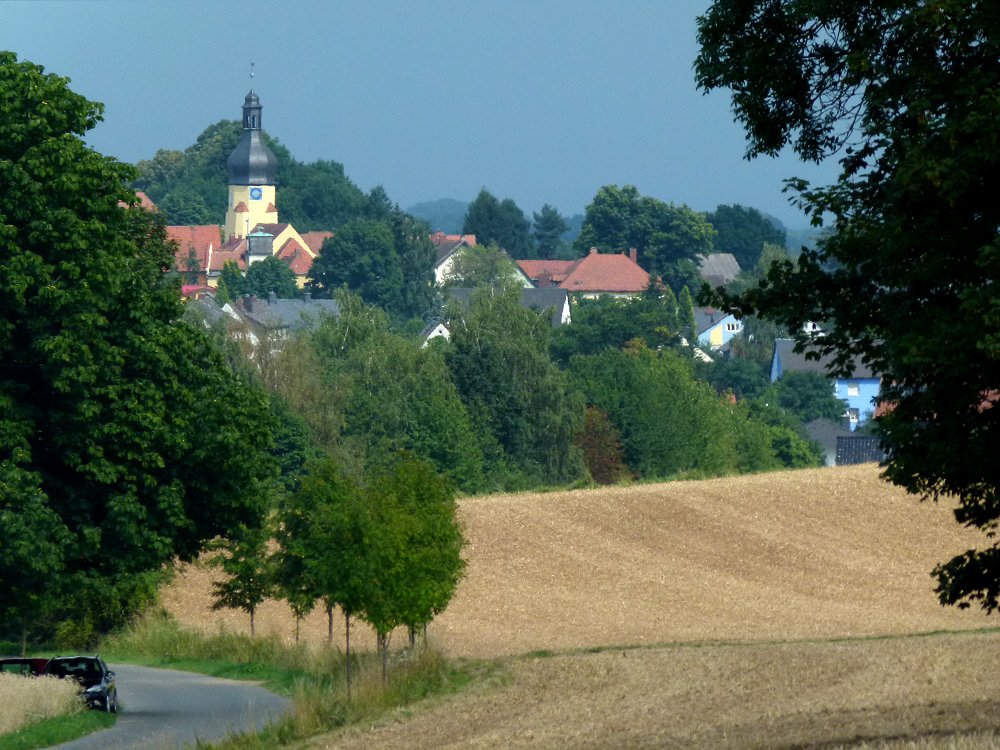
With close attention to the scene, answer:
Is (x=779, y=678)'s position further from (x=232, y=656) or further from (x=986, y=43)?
(x=232, y=656)

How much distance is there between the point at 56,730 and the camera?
27.9 m

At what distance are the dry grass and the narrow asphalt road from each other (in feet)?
3.13

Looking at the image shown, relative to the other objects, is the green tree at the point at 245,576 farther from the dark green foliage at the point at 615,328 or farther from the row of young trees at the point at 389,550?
the dark green foliage at the point at 615,328

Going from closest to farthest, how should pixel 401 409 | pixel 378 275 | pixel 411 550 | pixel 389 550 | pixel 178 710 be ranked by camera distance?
pixel 389 550
pixel 411 550
pixel 178 710
pixel 401 409
pixel 378 275

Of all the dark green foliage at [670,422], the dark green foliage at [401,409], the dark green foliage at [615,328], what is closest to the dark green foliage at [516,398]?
the dark green foliage at [401,409]

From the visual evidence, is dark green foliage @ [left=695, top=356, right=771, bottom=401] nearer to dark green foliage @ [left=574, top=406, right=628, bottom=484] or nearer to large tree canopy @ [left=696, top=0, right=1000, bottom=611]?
dark green foliage @ [left=574, top=406, right=628, bottom=484]

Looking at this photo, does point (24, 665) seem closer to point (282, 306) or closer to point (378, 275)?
point (282, 306)

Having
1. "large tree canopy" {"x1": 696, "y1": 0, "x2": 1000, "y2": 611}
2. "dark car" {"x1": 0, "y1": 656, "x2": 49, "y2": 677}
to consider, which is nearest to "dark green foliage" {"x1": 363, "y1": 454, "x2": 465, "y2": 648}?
"dark car" {"x1": 0, "y1": 656, "x2": 49, "y2": 677}

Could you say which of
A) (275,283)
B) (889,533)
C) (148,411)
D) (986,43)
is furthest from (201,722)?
(275,283)

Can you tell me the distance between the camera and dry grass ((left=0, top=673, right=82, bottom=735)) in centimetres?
2805

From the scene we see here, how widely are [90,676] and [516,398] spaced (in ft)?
235

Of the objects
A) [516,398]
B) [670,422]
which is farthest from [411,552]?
[670,422]

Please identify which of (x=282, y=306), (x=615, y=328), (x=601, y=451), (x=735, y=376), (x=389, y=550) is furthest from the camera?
(x=282, y=306)

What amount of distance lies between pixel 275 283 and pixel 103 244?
16927 cm
